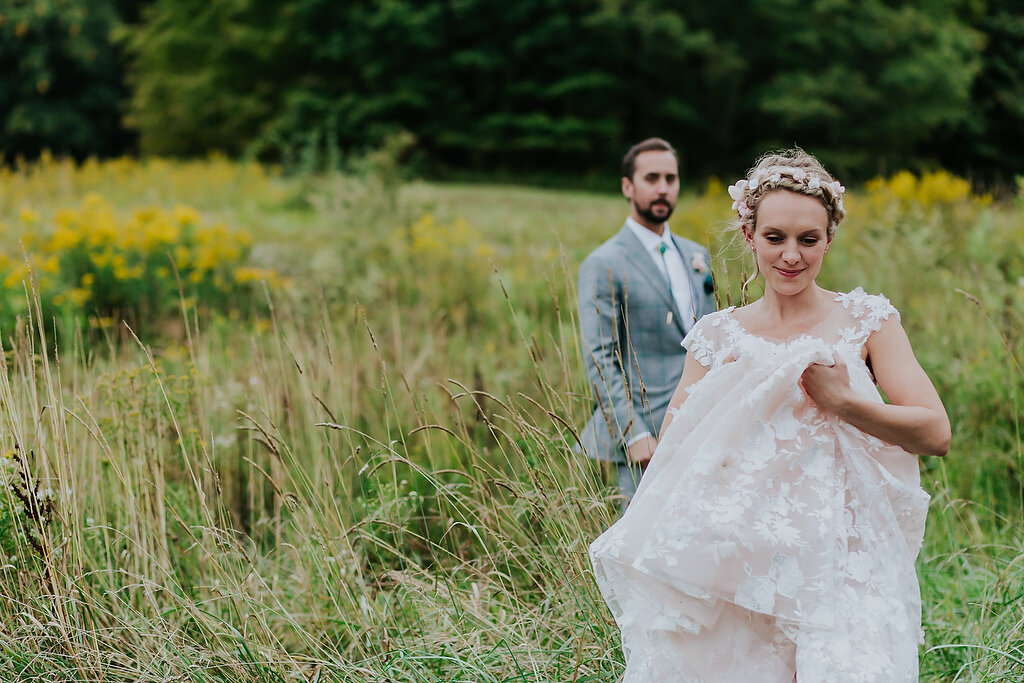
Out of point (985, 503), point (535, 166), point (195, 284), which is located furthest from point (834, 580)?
point (535, 166)

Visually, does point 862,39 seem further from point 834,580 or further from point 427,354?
point 834,580

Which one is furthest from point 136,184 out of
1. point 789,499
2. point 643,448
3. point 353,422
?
point 789,499

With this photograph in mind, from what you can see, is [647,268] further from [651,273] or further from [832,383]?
[832,383]

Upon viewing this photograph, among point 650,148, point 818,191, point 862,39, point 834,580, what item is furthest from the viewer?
point 862,39

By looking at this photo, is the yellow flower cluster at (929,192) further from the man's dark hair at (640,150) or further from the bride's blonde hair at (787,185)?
the bride's blonde hair at (787,185)

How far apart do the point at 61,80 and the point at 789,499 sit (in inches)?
1261

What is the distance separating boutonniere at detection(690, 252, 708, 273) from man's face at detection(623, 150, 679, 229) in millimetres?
168

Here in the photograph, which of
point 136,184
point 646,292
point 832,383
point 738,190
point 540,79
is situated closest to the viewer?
point 832,383

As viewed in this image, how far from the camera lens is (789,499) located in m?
1.76

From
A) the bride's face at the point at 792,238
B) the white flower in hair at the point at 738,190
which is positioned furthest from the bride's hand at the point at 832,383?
the white flower in hair at the point at 738,190

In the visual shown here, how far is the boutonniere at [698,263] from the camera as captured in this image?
327 centimetres

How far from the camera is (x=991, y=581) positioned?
2928 millimetres

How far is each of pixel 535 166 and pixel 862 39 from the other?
9.59 m

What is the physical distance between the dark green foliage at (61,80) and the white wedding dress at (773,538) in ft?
88.8
